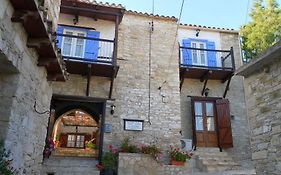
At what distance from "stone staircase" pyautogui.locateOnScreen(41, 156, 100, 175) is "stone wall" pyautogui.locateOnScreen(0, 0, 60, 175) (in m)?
3.40

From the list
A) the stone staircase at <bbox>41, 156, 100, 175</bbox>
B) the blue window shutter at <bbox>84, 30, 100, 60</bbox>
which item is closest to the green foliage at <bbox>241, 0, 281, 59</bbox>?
the blue window shutter at <bbox>84, 30, 100, 60</bbox>

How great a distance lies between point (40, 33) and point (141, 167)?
Result: 537 cm

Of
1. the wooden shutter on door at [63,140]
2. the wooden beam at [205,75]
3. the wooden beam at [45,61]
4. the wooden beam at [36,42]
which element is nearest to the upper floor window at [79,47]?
the wooden beam at [205,75]

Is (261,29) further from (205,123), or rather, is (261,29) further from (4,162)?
(4,162)

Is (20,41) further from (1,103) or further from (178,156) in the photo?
(178,156)

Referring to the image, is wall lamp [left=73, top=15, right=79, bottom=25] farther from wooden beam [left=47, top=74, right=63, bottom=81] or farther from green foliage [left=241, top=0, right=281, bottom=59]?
green foliage [left=241, top=0, right=281, bottom=59]

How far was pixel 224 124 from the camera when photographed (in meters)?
10.7

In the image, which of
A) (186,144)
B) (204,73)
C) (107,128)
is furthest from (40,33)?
(204,73)

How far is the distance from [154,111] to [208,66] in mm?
3122

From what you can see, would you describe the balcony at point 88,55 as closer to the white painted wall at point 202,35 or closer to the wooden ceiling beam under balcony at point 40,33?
the white painted wall at point 202,35

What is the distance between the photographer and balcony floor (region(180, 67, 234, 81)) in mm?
10805

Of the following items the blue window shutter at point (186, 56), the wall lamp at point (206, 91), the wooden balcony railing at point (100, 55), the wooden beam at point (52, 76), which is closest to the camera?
the wooden beam at point (52, 76)

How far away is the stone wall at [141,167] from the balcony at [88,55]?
2837 millimetres

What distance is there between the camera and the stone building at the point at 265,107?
4.91 meters
